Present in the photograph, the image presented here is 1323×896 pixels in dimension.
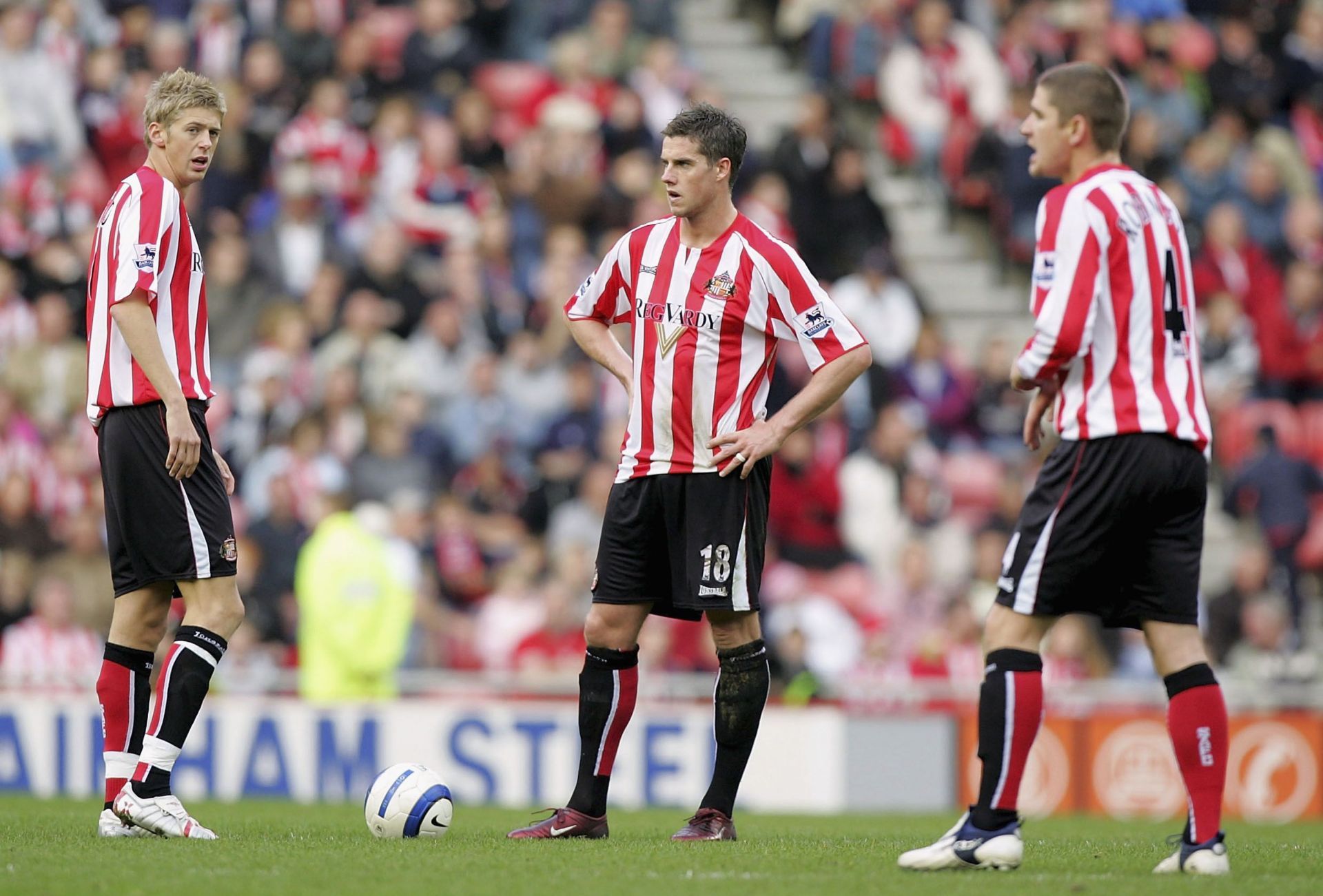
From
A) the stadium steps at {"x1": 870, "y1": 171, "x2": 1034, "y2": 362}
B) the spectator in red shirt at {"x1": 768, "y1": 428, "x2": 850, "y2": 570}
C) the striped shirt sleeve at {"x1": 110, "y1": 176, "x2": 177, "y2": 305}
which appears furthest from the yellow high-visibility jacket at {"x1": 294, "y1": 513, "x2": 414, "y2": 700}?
the stadium steps at {"x1": 870, "y1": 171, "x2": 1034, "y2": 362}

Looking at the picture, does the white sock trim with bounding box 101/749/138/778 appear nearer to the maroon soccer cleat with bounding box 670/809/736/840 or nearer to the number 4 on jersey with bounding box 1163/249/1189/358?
the maroon soccer cleat with bounding box 670/809/736/840

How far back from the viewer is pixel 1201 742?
6.15 m

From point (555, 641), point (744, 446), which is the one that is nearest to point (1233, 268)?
point (555, 641)

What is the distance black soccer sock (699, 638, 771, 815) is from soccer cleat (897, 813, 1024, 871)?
1.27 m

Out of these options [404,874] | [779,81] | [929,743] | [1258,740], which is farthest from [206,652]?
[779,81]

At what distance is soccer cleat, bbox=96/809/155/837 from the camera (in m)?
6.93

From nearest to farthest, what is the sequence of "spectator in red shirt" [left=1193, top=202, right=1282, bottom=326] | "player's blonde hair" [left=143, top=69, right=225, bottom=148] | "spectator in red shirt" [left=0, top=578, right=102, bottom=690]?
"player's blonde hair" [left=143, top=69, right=225, bottom=148], "spectator in red shirt" [left=0, top=578, right=102, bottom=690], "spectator in red shirt" [left=1193, top=202, right=1282, bottom=326]

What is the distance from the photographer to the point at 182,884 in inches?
219

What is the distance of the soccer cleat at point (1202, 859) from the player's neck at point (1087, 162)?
81.8 inches

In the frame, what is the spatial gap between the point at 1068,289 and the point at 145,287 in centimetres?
311

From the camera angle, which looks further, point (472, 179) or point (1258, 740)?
point (472, 179)

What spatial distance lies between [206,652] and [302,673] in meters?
5.89

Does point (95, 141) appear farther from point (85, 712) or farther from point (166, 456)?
point (166, 456)

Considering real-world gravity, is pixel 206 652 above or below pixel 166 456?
below
